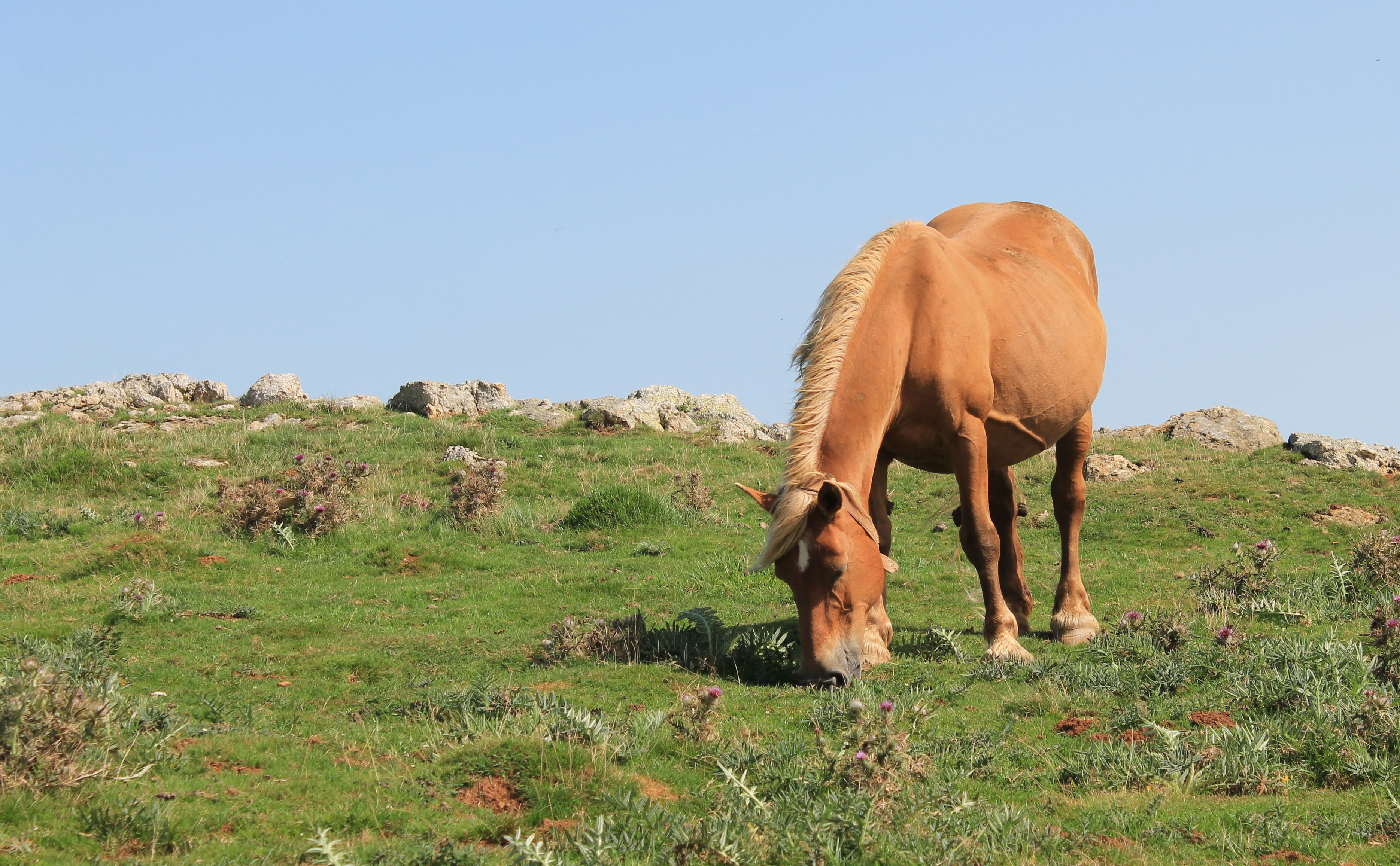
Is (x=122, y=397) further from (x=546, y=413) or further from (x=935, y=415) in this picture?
(x=935, y=415)

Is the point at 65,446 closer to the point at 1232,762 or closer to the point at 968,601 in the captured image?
the point at 968,601

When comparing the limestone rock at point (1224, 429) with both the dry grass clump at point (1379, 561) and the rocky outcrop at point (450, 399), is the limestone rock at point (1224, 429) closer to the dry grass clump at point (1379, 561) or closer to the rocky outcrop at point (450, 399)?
the dry grass clump at point (1379, 561)

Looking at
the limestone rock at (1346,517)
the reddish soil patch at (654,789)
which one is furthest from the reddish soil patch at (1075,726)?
the limestone rock at (1346,517)

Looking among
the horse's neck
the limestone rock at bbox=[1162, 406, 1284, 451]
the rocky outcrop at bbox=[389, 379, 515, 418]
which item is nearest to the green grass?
the horse's neck

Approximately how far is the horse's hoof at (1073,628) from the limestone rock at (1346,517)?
5657mm

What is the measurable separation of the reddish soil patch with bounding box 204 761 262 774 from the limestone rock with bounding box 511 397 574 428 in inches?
535

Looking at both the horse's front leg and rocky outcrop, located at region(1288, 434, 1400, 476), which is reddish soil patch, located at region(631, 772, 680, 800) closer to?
the horse's front leg

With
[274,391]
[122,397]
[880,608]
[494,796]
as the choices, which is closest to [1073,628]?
[880,608]

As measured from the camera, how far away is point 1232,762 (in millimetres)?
4629

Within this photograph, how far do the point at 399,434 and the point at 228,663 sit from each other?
9.95 metres

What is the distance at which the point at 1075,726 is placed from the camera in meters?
5.55

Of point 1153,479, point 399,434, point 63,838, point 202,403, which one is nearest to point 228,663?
point 63,838

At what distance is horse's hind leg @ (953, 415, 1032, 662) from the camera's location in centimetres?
747

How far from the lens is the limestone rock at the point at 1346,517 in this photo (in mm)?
12578
